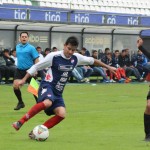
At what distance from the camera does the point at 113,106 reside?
65.1ft

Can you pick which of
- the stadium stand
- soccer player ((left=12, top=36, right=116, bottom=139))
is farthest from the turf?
the stadium stand

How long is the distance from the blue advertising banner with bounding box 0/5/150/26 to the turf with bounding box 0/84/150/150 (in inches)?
397

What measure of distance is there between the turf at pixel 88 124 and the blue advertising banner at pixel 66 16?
10095 mm

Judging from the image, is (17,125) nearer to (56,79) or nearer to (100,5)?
(56,79)

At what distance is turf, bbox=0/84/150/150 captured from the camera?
11094mm

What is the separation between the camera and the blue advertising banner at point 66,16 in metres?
35.0

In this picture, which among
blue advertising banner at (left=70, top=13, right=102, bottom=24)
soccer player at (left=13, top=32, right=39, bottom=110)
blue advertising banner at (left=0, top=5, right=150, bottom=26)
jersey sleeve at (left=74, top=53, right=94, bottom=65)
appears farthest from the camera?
blue advertising banner at (left=70, top=13, right=102, bottom=24)

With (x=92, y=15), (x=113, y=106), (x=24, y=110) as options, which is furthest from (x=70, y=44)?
(x=92, y=15)

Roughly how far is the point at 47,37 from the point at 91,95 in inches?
394

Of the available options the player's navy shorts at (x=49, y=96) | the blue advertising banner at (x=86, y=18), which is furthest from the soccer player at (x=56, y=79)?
the blue advertising banner at (x=86, y=18)

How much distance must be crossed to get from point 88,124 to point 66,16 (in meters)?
23.1

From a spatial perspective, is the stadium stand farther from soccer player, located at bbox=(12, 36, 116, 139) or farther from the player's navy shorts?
the player's navy shorts

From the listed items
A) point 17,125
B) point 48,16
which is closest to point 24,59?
point 17,125

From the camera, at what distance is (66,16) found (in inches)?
1484
